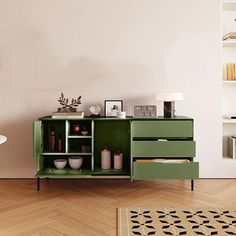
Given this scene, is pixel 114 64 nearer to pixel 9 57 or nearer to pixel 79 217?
pixel 9 57

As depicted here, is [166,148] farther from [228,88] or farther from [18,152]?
[18,152]

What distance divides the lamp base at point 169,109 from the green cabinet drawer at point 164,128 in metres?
0.15

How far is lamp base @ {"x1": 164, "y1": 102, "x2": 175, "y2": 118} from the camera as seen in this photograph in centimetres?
347

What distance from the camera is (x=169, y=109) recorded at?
348 cm

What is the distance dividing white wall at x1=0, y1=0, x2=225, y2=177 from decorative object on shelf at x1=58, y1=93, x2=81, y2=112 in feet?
0.28

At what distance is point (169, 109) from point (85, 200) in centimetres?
125

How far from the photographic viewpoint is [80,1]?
3729 mm

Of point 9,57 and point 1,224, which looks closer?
point 1,224

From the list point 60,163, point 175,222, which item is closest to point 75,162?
point 60,163

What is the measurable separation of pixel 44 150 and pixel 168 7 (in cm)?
207

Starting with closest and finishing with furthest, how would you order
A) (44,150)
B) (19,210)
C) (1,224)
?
(1,224)
(19,210)
(44,150)

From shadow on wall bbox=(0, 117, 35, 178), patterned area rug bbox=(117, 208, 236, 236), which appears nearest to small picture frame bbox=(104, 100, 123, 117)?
shadow on wall bbox=(0, 117, 35, 178)

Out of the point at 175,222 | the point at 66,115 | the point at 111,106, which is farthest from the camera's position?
the point at 111,106

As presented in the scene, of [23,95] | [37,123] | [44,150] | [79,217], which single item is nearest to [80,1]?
[23,95]
